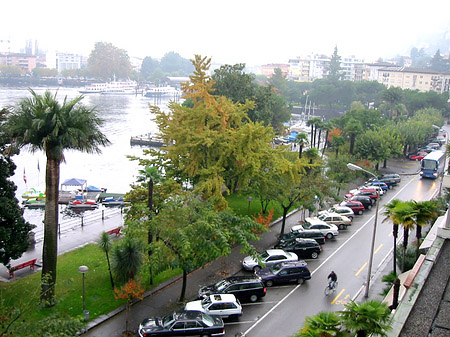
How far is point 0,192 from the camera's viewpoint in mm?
22484

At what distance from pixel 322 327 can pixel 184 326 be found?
8113mm

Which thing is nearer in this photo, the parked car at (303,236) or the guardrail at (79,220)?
the parked car at (303,236)

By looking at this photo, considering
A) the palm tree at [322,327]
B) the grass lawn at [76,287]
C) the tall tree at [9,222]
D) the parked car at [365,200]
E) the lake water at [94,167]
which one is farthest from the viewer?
the lake water at [94,167]

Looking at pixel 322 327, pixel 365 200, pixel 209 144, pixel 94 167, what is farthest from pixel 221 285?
pixel 94 167

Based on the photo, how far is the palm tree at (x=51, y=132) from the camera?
19750 mm

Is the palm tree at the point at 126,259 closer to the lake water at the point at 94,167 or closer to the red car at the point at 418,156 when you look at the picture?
the lake water at the point at 94,167

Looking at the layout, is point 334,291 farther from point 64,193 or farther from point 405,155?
point 405,155

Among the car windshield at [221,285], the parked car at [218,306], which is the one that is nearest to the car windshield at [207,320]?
→ the parked car at [218,306]

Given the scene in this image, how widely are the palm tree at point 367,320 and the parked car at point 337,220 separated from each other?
845 inches

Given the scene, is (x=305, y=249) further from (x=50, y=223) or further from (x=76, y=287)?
(x=50, y=223)

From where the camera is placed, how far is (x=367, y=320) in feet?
41.8

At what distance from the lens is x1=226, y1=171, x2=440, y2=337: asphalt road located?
67.8 feet

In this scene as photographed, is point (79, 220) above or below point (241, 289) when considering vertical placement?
below

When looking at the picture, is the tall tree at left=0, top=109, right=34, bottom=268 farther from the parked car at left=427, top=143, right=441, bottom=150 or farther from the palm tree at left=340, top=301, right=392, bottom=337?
the parked car at left=427, top=143, right=441, bottom=150
